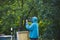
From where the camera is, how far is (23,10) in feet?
36.9

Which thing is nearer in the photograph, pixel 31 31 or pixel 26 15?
pixel 31 31

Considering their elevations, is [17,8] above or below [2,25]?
above

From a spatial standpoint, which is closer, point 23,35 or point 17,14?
point 23,35

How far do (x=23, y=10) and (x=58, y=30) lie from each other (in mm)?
3470

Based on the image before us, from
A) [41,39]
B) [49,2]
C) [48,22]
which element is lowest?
[41,39]

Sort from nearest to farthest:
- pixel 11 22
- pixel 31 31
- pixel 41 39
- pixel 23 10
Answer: pixel 31 31 < pixel 41 39 < pixel 23 10 < pixel 11 22

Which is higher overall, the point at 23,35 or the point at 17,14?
the point at 17,14

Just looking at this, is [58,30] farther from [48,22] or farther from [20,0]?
[20,0]

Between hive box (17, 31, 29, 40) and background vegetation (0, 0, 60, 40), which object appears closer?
hive box (17, 31, 29, 40)

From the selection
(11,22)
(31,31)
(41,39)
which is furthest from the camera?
(11,22)

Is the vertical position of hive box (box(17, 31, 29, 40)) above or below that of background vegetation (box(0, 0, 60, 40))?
below

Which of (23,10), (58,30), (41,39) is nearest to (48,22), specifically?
(58,30)

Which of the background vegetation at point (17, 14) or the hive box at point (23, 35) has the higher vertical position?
the background vegetation at point (17, 14)

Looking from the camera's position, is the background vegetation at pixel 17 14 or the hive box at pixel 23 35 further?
the background vegetation at pixel 17 14
